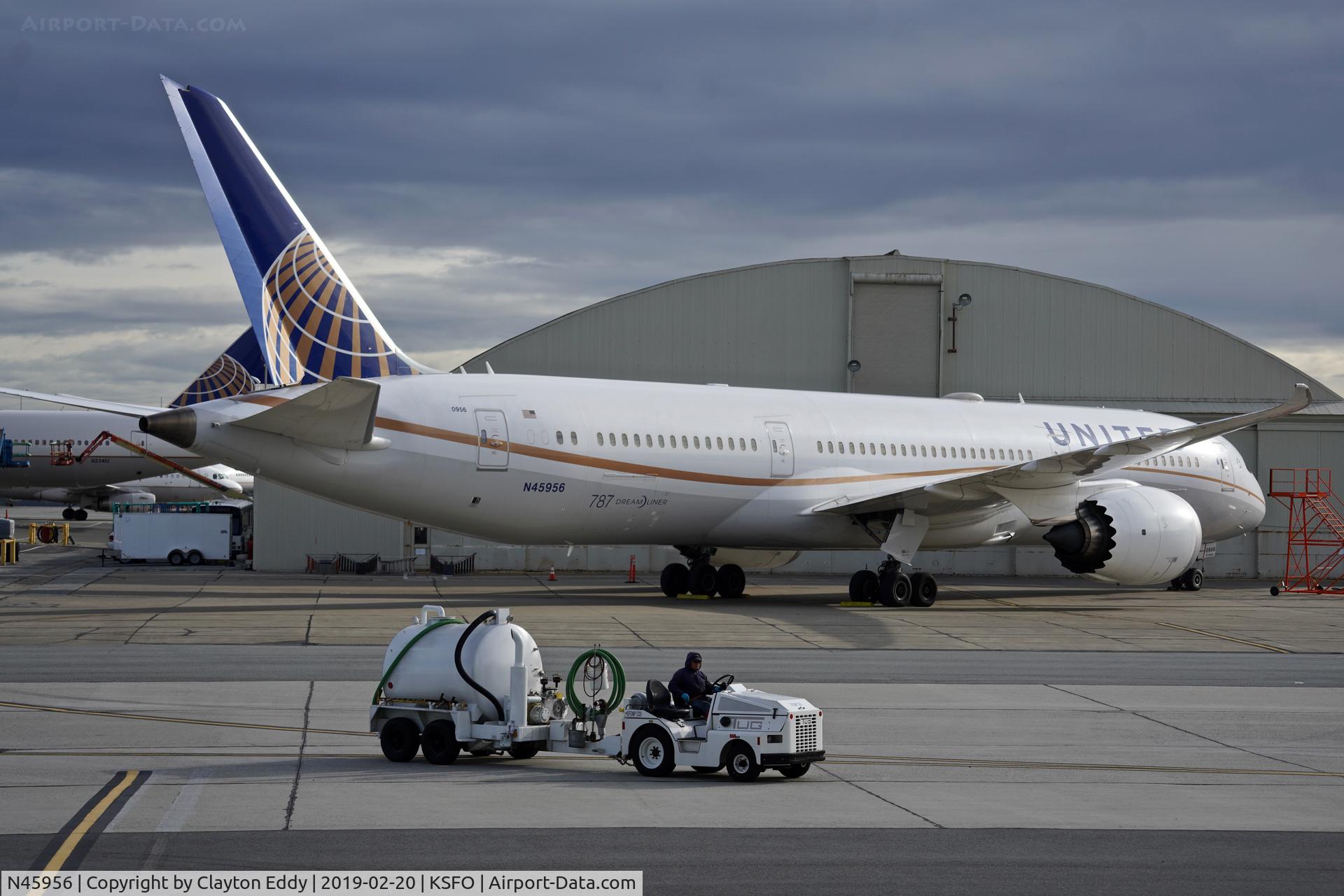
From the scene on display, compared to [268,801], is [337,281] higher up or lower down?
higher up

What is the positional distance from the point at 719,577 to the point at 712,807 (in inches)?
796

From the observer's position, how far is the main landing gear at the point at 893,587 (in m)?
28.1

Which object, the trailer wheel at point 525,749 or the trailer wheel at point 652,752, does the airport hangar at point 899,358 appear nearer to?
the trailer wheel at point 525,749

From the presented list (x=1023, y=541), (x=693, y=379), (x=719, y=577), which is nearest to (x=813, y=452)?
(x=719, y=577)

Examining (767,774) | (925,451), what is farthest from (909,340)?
(767,774)

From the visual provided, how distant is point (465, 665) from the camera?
11.7 meters

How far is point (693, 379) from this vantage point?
41250 millimetres

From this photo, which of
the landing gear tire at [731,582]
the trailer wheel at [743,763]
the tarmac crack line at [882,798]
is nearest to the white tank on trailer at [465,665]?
the trailer wheel at [743,763]

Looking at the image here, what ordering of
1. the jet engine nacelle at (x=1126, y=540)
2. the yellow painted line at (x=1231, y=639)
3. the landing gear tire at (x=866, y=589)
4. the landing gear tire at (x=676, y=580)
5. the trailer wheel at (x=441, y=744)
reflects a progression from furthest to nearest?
1. the landing gear tire at (x=676, y=580)
2. the landing gear tire at (x=866, y=589)
3. the jet engine nacelle at (x=1126, y=540)
4. the yellow painted line at (x=1231, y=639)
5. the trailer wheel at (x=441, y=744)

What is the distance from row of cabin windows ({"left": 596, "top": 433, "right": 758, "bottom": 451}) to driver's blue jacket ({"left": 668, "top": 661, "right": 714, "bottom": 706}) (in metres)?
13.7

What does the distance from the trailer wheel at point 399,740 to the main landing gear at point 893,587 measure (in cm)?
Result: 1757

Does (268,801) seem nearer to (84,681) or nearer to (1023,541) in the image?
(84,681)

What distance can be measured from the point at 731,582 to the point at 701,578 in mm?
775

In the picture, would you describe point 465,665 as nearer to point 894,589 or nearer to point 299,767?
point 299,767
